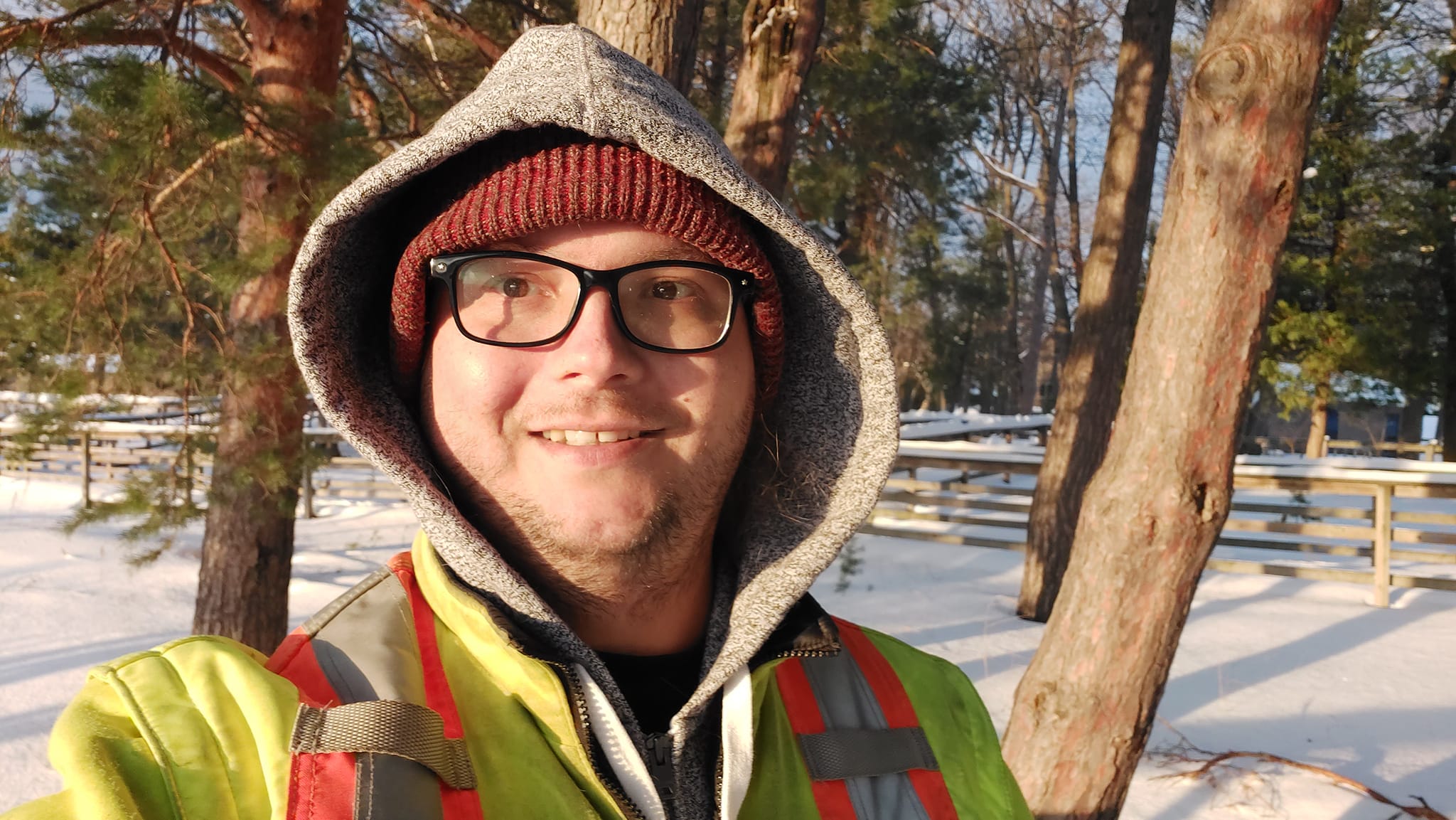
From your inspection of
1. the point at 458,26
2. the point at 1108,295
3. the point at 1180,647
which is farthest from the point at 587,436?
the point at 1180,647

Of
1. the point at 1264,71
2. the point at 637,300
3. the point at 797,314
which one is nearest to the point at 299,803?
the point at 637,300

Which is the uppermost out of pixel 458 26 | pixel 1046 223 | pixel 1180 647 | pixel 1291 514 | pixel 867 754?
pixel 1046 223

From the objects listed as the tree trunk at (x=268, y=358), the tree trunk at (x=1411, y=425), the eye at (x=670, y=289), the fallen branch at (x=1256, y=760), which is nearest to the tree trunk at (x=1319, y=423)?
the tree trunk at (x=1411, y=425)

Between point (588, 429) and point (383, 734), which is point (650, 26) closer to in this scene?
point (588, 429)

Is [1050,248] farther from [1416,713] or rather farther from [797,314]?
[797,314]

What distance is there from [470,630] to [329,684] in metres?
0.19

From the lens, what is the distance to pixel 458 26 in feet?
15.8

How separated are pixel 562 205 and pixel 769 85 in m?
2.54

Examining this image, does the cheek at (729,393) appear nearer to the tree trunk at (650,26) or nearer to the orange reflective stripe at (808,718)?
the orange reflective stripe at (808,718)

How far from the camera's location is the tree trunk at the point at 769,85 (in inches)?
139

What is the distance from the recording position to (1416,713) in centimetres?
496

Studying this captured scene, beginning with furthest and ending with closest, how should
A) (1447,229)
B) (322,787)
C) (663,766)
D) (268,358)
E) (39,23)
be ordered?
(1447,229)
(268,358)
(39,23)
(663,766)
(322,787)

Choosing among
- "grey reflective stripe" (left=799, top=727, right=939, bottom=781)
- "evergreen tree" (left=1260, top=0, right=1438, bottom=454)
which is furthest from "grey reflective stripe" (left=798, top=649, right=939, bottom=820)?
"evergreen tree" (left=1260, top=0, right=1438, bottom=454)

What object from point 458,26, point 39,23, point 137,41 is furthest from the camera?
point 458,26
